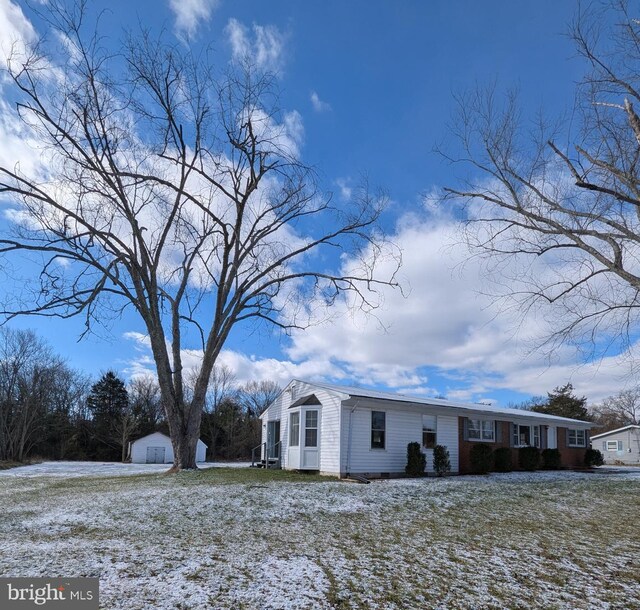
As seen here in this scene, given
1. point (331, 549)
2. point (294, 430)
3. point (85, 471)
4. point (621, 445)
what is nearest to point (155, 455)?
point (85, 471)

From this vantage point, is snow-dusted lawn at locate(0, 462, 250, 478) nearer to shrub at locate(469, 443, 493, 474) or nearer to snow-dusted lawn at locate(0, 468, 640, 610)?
shrub at locate(469, 443, 493, 474)

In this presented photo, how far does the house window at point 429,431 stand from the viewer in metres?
19.2

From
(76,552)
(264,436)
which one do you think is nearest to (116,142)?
(264,436)

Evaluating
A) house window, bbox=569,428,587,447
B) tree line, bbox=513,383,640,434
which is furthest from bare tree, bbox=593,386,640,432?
house window, bbox=569,428,587,447

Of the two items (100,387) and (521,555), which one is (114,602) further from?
(100,387)

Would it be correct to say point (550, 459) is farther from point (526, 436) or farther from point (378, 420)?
point (378, 420)

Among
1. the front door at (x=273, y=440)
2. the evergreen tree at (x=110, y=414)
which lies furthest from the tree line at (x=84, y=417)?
the front door at (x=273, y=440)

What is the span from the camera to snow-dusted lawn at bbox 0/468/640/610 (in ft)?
15.1

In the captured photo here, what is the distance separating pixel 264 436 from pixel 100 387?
105 ft

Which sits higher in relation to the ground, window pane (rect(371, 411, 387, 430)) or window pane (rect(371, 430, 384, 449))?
Answer: window pane (rect(371, 411, 387, 430))

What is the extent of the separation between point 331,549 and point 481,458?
15.2 meters

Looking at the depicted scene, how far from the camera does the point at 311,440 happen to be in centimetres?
1848

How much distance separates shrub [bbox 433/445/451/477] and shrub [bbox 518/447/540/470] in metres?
5.81

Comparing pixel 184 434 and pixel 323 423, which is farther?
pixel 184 434
